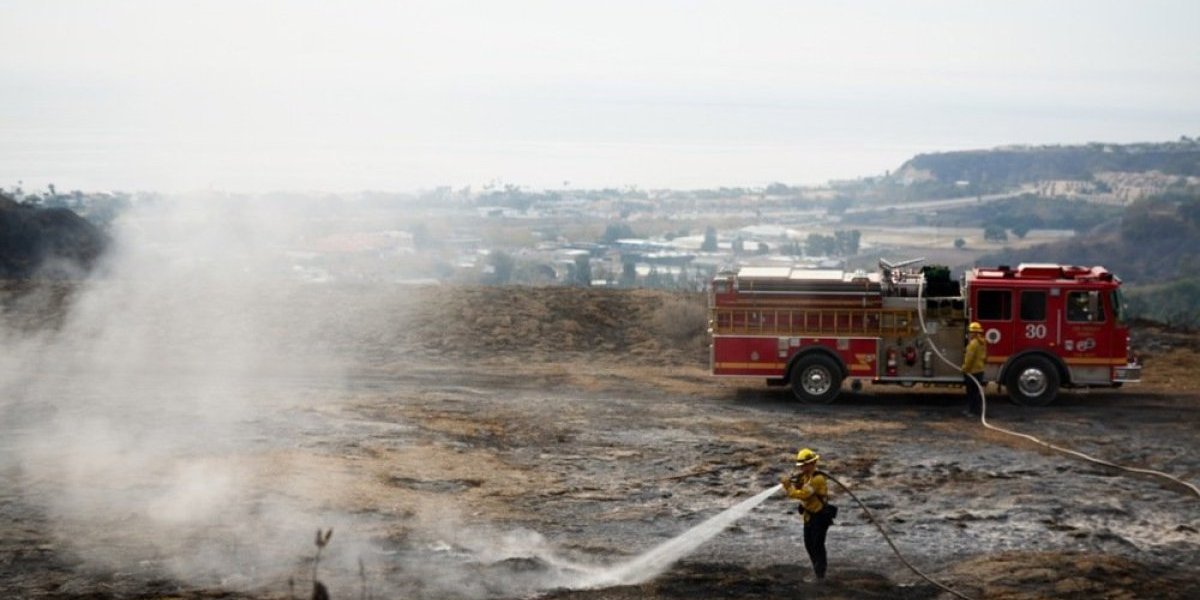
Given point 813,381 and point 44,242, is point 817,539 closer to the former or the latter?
point 813,381

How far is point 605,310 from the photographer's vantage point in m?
34.5

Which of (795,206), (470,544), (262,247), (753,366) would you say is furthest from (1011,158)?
(470,544)

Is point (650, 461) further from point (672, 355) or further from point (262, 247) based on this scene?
point (262, 247)

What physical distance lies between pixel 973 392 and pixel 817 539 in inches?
404

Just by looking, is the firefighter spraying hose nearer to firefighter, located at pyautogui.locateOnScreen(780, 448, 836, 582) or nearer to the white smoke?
firefighter, located at pyautogui.locateOnScreen(780, 448, 836, 582)

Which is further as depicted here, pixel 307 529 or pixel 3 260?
pixel 3 260

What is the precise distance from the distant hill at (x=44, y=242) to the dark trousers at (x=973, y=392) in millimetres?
33339

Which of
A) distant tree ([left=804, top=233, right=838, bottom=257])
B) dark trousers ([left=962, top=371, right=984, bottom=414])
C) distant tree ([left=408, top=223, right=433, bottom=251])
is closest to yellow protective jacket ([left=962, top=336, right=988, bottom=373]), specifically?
dark trousers ([left=962, top=371, right=984, bottom=414])

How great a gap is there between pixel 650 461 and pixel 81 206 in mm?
55037

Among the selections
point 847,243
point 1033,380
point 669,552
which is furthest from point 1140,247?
point 669,552

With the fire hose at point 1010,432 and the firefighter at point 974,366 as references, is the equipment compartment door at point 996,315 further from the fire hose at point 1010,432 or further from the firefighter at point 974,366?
the fire hose at point 1010,432

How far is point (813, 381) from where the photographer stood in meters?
24.9

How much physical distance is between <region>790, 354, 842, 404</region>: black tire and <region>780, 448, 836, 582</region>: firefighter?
34.2ft

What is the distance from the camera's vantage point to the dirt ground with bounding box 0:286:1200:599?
14578 mm
